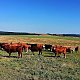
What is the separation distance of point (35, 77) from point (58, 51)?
1246 cm

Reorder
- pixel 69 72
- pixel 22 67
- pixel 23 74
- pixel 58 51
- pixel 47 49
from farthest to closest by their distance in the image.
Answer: pixel 47 49
pixel 58 51
pixel 22 67
pixel 69 72
pixel 23 74

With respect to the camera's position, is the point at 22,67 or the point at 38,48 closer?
the point at 22,67

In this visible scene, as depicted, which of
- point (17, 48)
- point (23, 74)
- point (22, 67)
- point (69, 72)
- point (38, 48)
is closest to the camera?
point (23, 74)

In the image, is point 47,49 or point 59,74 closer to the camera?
point 59,74

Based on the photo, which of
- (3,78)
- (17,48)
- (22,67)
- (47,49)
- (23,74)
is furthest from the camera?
(47,49)

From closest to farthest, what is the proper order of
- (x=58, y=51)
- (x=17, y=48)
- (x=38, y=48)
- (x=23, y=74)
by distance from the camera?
(x=23, y=74)
(x=17, y=48)
(x=58, y=51)
(x=38, y=48)

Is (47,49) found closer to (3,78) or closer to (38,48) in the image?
(38,48)

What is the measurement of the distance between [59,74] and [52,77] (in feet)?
3.37

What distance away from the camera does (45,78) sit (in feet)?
48.2

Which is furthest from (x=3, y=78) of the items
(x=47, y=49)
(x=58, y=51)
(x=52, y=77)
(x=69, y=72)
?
(x=47, y=49)

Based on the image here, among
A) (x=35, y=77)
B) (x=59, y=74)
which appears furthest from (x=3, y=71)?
(x=59, y=74)

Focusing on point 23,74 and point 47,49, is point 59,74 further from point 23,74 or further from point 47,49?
point 47,49

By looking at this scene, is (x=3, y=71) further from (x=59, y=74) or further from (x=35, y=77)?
(x=59, y=74)

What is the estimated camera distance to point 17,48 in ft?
82.9
